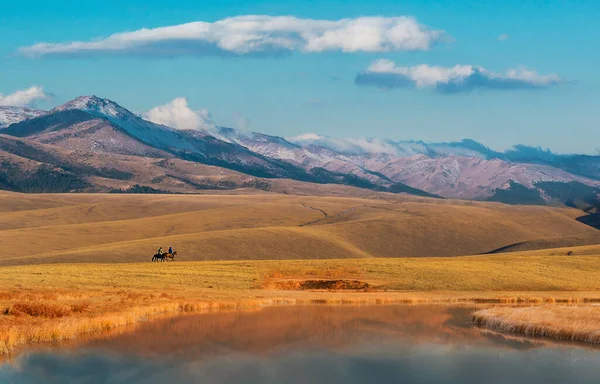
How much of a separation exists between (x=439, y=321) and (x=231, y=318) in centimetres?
1305

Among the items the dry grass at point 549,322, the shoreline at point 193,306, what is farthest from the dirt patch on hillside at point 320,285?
the dry grass at point 549,322

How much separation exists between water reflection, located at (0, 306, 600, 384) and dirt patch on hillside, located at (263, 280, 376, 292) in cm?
2748

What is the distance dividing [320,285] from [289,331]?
112 ft

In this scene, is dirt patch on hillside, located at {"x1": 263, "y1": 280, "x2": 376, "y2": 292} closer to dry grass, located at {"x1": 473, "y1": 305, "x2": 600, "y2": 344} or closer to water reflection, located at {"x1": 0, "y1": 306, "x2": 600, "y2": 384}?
dry grass, located at {"x1": 473, "y1": 305, "x2": 600, "y2": 344}

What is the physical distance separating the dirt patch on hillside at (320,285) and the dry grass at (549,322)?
25.7 meters

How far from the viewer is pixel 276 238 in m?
157

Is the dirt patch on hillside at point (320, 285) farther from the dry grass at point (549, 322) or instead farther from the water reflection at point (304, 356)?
the water reflection at point (304, 356)

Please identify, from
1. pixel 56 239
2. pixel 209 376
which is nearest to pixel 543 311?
pixel 209 376

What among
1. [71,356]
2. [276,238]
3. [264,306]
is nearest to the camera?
[71,356]

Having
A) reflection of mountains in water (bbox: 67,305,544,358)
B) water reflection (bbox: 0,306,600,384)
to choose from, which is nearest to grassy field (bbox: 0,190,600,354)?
reflection of mountains in water (bbox: 67,305,544,358)

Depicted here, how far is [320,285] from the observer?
8075 cm

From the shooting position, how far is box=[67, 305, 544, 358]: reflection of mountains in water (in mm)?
40188

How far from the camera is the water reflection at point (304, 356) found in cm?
3300

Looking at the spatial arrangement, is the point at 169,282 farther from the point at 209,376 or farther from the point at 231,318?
the point at 209,376
